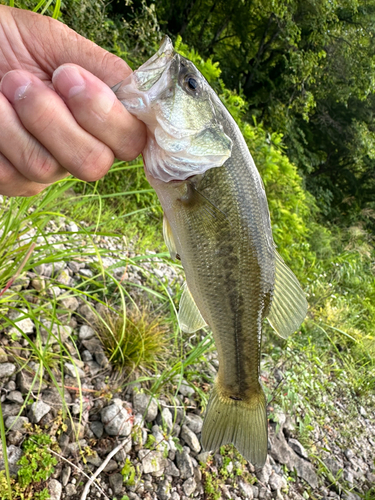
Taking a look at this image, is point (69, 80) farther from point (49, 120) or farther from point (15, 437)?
point (15, 437)

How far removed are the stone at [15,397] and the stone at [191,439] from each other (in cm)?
110

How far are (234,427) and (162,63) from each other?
4.99ft

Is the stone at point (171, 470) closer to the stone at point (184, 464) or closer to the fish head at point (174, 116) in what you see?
the stone at point (184, 464)

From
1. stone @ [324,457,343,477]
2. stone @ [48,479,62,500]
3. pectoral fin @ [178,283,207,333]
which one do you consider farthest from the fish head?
stone @ [324,457,343,477]

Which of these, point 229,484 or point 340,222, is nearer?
point 229,484

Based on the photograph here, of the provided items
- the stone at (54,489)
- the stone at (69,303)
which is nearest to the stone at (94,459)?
the stone at (54,489)

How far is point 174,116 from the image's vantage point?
47.6 inches

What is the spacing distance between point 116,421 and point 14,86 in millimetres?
1766

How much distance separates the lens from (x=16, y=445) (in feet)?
5.58

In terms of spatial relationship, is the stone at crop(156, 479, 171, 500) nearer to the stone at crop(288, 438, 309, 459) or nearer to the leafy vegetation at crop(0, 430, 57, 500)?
the leafy vegetation at crop(0, 430, 57, 500)

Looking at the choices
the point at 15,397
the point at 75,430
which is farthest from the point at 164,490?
the point at 15,397

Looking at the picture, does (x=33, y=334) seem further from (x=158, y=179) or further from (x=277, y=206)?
(x=277, y=206)

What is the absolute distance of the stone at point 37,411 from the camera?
5.95ft

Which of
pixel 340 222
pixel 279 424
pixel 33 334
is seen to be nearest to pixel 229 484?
pixel 279 424
